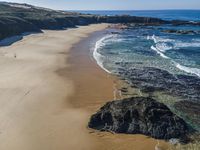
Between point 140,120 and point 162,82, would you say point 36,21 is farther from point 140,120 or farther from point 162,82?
point 140,120

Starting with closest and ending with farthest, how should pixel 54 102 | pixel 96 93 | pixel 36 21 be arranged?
pixel 54 102 < pixel 96 93 < pixel 36 21

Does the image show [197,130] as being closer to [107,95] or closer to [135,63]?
[107,95]

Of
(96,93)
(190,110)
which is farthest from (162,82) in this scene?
(190,110)

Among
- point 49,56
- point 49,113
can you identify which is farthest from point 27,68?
point 49,113

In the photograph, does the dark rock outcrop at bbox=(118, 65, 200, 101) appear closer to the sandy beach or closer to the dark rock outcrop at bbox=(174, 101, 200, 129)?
the dark rock outcrop at bbox=(174, 101, 200, 129)

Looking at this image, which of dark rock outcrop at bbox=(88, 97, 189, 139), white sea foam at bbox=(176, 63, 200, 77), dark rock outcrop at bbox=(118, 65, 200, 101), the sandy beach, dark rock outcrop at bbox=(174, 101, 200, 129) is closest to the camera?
the sandy beach

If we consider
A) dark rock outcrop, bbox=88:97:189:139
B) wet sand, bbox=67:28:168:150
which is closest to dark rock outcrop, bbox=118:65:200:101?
wet sand, bbox=67:28:168:150

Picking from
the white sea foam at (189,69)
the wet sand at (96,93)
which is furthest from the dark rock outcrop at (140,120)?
the white sea foam at (189,69)
